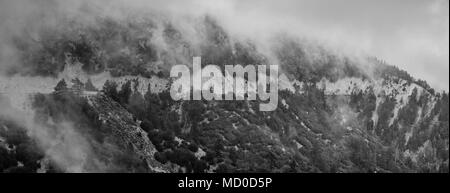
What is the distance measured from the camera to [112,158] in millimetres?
168625

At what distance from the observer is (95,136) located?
573 feet

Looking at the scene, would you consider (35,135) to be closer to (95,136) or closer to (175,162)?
(95,136)

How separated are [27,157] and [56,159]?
7417 mm

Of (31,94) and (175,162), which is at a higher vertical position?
(31,94)

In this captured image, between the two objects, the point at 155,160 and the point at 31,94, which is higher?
the point at 31,94

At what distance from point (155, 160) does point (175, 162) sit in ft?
19.0
